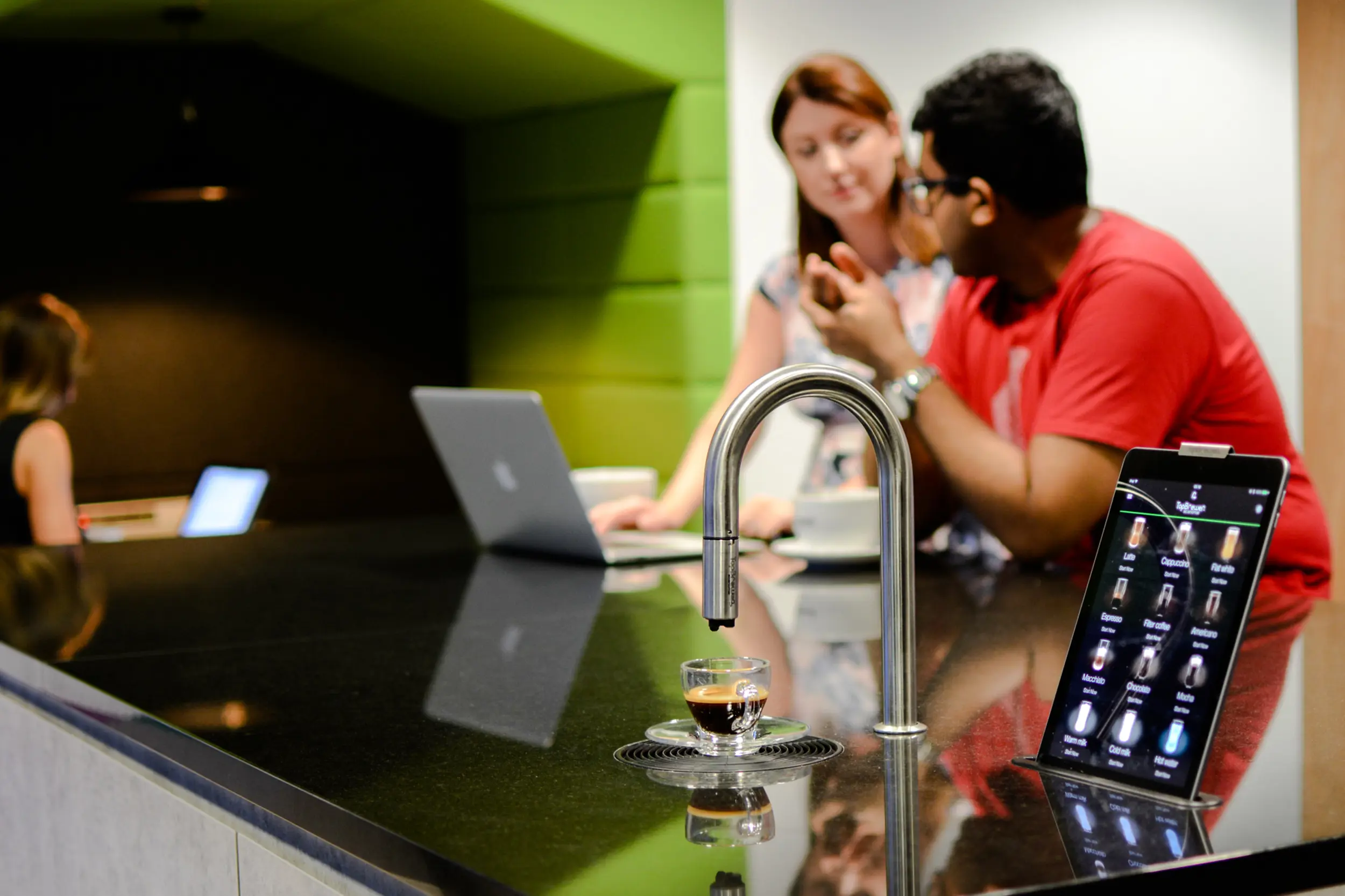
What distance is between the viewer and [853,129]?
362 cm

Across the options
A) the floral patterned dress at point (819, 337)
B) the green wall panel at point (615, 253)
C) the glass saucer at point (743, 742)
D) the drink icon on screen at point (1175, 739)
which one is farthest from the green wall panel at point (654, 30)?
the drink icon on screen at point (1175, 739)

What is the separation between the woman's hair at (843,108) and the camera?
11.0 ft

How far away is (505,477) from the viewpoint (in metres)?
1.99

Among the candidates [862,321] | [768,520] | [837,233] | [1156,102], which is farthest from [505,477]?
[1156,102]

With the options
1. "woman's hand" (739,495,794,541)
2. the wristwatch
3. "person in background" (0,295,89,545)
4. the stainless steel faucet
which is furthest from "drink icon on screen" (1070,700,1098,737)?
"person in background" (0,295,89,545)

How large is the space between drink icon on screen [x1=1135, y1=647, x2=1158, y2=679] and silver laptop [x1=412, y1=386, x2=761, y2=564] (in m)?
1.06

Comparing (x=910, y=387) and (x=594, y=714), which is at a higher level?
(x=910, y=387)

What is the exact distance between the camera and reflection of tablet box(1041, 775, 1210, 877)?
69 cm

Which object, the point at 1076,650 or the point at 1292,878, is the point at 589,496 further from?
the point at 1292,878

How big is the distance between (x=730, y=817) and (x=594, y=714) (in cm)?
30

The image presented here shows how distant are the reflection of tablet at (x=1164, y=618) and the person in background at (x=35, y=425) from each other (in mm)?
3042

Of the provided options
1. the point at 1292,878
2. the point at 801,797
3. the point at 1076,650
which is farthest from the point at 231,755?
the point at 1292,878

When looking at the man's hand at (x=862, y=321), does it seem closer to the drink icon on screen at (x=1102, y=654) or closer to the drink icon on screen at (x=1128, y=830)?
the drink icon on screen at (x=1102, y=654)

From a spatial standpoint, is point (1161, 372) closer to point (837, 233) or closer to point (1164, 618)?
point (1164, 618)
